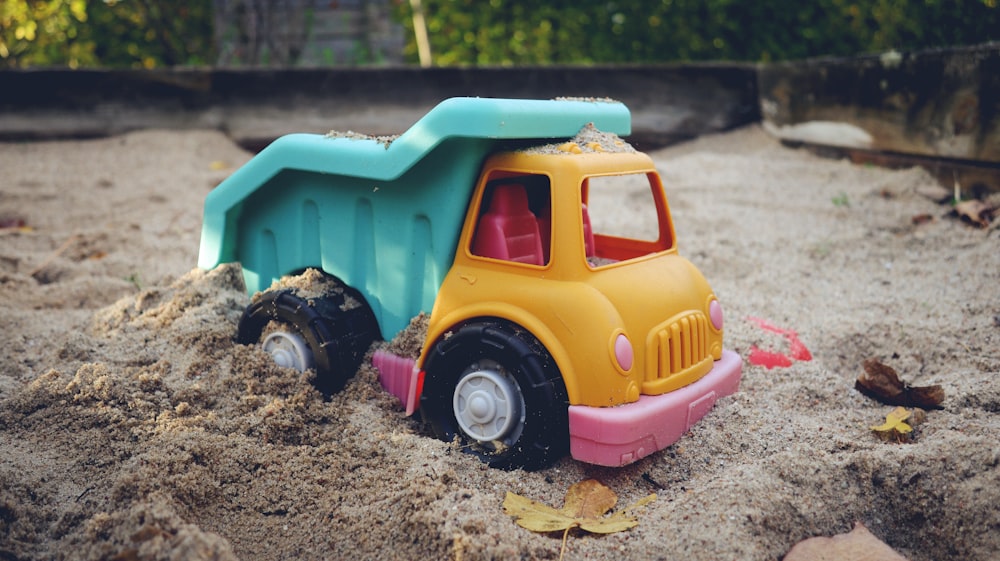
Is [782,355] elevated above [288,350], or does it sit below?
below

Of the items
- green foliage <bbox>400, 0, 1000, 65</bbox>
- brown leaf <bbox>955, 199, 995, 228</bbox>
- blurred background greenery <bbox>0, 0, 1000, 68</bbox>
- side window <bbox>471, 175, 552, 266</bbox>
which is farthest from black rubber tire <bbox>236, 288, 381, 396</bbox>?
blurred background greenery <bbox>0, 0, 1000, 68</bbox>

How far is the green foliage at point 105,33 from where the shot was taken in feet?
20.4

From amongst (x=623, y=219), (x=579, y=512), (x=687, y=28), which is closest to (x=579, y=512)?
(x=579, y=512)

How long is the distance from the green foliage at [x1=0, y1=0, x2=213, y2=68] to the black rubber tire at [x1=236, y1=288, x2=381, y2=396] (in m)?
5.19

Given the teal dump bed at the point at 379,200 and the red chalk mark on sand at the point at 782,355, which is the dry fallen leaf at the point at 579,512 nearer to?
the teal dump bed at the point at 379,200

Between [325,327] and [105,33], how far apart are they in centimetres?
564

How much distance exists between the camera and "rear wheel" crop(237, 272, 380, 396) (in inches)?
85.2

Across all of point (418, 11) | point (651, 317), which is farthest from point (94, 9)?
point (651, 317)

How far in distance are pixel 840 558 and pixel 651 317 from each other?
674 mm

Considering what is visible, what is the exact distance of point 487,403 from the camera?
6.38ft

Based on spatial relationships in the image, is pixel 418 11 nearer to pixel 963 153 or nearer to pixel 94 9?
pixel 94 9

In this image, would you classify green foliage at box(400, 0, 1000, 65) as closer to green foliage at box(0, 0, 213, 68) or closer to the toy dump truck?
green foliage at box(0, 0, 213, 68)

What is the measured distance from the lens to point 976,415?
2.09 meters

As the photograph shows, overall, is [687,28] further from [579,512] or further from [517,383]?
[579,512]
